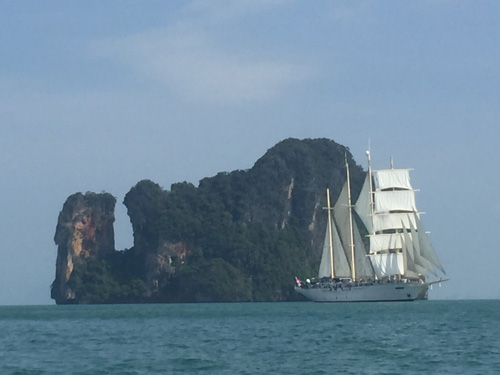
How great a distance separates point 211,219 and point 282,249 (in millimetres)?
12525

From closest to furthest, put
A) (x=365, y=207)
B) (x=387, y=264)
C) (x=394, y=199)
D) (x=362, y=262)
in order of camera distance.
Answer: (x=387, y=264), (x=362, y=262), (x=394, y=199), (x=365, y=207)

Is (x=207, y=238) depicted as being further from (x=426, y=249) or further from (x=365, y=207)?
(x=426, y=249)

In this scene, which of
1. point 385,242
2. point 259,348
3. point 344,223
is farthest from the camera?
point 344,223

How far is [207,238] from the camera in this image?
157 metres

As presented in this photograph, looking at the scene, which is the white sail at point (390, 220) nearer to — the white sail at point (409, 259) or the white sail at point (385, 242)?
the white sail at point (385, 242)

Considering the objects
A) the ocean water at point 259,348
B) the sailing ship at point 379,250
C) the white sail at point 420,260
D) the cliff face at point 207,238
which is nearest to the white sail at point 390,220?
the sailing ship at point 379,250

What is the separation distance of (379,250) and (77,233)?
54.8m

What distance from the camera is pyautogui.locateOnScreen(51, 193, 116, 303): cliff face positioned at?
15412 centimetres

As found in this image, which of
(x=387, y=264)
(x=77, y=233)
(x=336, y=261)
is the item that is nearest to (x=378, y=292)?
(x=387, y=264)

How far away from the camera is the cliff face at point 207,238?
151 meters

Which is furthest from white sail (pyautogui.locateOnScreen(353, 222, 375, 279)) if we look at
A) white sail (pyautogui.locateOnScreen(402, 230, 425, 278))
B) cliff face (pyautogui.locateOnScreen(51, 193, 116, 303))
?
cliff face (pyautogui.locateOnScreen(51, 193, 116, 303))

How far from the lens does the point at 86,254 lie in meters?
157

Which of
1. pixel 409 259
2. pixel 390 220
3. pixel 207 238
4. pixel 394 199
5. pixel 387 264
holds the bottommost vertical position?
pixel 387 264

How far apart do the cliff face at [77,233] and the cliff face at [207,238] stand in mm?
148
